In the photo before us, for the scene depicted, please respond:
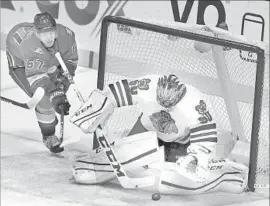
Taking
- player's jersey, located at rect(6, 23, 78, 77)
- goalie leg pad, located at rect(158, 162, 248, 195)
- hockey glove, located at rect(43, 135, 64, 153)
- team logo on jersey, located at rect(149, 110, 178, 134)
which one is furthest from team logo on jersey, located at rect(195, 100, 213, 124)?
hockey glove, located at rect(43, 135, 64, 153)

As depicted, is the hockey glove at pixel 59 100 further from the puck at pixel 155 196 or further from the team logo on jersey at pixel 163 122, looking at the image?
the puck at pixel 155 196

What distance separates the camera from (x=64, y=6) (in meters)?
6.38

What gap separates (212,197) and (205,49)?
59cm

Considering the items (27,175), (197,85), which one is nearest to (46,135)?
(27,175)

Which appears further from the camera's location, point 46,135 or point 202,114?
point 46,135

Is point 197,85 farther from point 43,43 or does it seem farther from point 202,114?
point 43,43

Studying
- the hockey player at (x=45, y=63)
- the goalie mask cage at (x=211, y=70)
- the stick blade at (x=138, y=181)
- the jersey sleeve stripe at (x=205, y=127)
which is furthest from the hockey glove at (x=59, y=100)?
the jersey sleeve stripe at (x=205, y=127)

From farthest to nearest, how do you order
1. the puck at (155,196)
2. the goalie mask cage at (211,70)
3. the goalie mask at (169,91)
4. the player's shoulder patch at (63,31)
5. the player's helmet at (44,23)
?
the player's shoulder patch at (63,31)
the player's helmet at (44,23)
the goalie mask cage at (211,70)
the puck at (155,196)
the goalie mask at (169,91)

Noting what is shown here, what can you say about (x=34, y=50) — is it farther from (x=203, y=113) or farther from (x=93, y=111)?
(x=203, y=113)

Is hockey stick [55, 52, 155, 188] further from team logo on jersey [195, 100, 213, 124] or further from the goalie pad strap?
team logo on jersey [195, 100, 213, 124]

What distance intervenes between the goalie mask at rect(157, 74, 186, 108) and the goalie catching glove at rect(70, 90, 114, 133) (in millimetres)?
225

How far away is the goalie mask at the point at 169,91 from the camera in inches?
188

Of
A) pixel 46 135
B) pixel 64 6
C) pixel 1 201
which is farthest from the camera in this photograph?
pixel 64 6

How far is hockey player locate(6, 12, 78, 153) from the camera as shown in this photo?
5.25 meters
